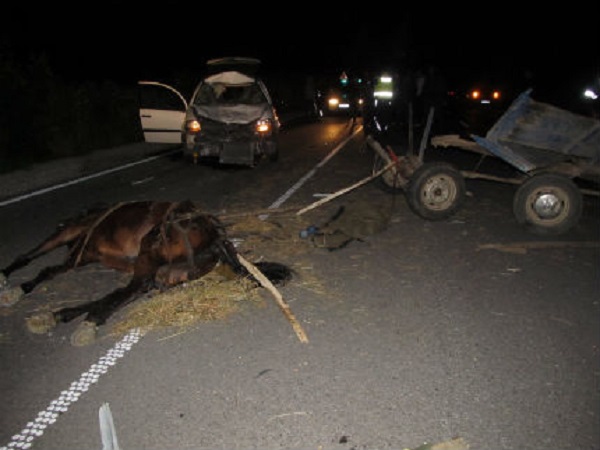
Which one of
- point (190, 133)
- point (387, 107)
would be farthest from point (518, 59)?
point (190, 133)

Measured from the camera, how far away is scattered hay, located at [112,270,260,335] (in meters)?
4.04

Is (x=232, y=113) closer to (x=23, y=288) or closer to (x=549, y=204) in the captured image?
(x=549, y=204)

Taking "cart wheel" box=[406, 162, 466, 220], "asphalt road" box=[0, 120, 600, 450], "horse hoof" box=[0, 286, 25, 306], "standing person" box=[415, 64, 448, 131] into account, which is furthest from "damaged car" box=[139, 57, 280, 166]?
"horse hoof" box=[0, 286, 25, 306]

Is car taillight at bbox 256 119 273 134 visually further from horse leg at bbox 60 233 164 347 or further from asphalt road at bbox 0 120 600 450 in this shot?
horse leg at bbox 60 233 164 347

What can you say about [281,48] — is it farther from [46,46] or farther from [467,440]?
[467,440]

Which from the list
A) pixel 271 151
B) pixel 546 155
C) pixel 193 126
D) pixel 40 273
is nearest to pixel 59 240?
pixel 40 273

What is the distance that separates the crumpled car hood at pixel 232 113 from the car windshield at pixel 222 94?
0.39 metres

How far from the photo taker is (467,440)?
9.25ft

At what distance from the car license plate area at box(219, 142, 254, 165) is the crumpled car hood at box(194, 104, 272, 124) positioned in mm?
522

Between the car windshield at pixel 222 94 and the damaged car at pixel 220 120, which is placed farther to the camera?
the car windshield at pixel 222 94

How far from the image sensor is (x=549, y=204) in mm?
6531

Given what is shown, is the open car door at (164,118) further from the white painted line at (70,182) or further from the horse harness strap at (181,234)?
the horse harness strap at (181,234)

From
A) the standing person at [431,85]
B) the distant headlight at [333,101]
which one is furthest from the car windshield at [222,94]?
the distant headlight at [333,101]

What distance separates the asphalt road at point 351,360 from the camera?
9.49ft
